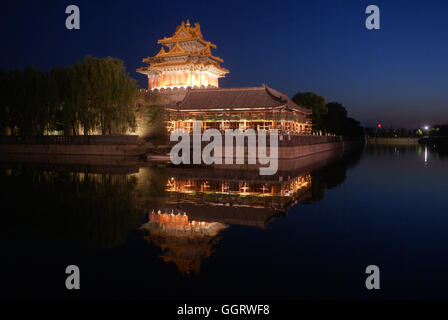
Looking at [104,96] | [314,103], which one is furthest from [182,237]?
[314,103]

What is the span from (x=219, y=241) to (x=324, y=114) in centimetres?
4983

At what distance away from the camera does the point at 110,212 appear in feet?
38.0

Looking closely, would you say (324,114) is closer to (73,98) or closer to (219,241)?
(73,98)

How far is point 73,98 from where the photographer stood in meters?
33.6

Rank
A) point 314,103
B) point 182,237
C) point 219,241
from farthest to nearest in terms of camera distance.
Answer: point 314,103 < point 182,237 < point 219,241

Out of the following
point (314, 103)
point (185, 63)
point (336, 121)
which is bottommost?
point (336, 121)

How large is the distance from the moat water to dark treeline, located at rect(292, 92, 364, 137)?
37485 millimetres

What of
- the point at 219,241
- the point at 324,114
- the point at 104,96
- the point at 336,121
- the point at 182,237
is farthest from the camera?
the point at 336,121

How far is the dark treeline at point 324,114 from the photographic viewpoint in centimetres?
5325

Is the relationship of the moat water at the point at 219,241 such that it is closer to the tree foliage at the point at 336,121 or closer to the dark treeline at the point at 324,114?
the dark treeline at the point at 324,114

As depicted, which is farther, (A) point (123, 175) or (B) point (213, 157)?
(B) point (213, 157)
